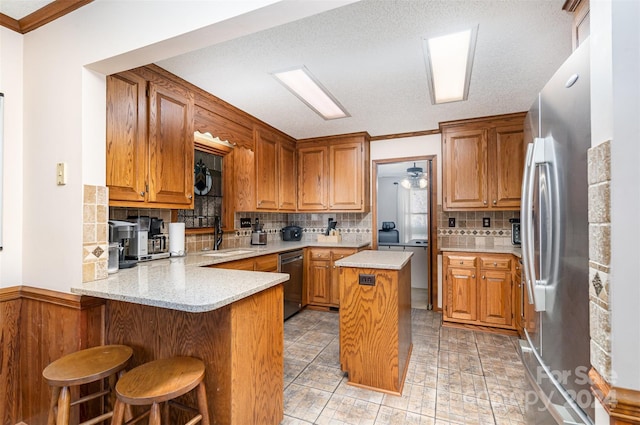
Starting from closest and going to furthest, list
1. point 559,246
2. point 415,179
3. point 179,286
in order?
1. point 559,246
2. point 179,286
3. point 415,179

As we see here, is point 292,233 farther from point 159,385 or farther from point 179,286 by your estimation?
point 159,385

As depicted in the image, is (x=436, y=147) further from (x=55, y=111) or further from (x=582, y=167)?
(x=55, y=111)

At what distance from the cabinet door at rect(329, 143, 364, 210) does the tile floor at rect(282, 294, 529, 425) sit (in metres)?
1.75

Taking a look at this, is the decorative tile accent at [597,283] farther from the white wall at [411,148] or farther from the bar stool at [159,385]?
the white wall at [411,148]

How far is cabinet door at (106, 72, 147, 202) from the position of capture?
6.08 ft

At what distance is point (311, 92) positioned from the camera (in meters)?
2.76

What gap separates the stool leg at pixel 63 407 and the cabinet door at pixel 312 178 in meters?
3.28

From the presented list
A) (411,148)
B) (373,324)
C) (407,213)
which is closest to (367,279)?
(373,324)

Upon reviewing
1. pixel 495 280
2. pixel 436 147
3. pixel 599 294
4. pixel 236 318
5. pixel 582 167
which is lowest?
pixel 495 280

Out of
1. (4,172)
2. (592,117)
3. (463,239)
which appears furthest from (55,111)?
(463,239)

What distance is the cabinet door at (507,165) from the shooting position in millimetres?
3307

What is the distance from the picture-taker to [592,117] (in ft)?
2.77

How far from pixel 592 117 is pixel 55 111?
2.46m

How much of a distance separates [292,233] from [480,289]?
8.37 feet
